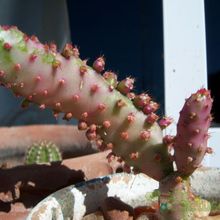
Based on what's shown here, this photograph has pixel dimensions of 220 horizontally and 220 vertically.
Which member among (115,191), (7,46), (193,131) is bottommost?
(115,191)

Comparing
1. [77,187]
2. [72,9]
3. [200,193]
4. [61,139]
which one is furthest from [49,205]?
[72,9]

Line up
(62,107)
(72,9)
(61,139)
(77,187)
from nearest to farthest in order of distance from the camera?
(62,107) < (77,187) < (61,139) < (72,9)

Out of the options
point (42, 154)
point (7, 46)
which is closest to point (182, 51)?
point (42, 154)

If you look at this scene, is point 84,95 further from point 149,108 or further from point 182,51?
point 182,51

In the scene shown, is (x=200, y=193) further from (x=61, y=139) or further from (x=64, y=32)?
(x=64, y=32)

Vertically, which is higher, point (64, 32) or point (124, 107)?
point (64, 32)

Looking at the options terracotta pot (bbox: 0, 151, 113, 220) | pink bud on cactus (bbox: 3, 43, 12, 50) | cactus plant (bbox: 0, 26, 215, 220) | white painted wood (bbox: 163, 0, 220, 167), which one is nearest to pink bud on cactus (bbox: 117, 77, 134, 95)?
cactus plant (bbox: 0, 26, 215, 220)

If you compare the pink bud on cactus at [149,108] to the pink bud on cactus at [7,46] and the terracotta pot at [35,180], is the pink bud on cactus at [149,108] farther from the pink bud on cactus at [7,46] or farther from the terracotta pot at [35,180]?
the terracotta pot at [35,180]
